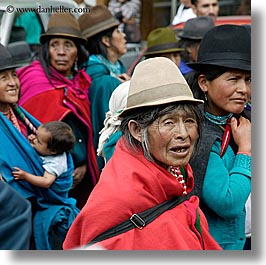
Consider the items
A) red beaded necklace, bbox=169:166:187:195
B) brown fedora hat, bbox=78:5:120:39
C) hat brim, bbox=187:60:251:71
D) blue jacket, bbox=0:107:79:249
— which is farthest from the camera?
brown fedora hat, bbox=78:5:120:39

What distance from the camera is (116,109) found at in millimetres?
3062

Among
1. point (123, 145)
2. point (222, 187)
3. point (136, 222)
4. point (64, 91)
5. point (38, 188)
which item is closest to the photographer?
point (136, 222)

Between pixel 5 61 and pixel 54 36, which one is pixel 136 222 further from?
pixel 54 36

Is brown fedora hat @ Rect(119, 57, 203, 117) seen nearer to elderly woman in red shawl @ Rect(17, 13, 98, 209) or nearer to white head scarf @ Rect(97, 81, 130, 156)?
white head scarf @ Rect(97, 81, 130, 156)

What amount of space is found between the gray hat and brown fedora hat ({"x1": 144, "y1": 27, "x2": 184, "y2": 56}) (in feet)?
0.19

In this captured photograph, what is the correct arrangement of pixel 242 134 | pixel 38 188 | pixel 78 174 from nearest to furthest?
pixel 242 134
pixel 38 188
pixel 78 174

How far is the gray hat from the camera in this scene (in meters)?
4.30

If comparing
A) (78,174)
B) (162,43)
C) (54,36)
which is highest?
(54,36)

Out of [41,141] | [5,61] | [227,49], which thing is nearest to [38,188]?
[41,141]

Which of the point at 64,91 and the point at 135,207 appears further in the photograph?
the point at 64,91

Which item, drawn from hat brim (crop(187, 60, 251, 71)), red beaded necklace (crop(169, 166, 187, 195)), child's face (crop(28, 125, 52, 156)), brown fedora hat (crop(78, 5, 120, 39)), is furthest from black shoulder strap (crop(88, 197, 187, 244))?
brown fedora hat (crop(78, 5, 120, 39))

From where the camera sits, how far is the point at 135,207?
2391 millimetres

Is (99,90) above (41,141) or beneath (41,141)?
above

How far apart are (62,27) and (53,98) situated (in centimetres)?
35
